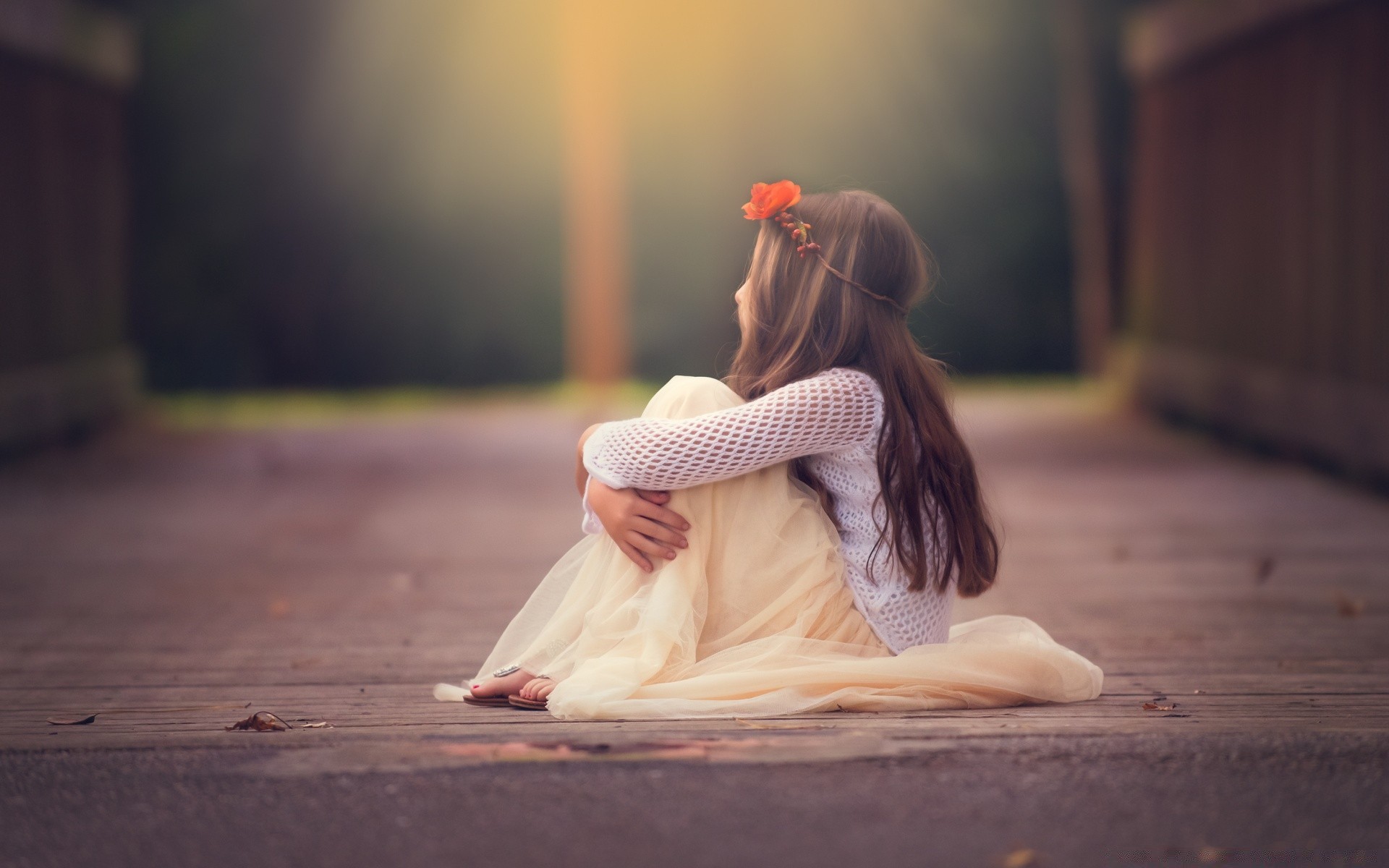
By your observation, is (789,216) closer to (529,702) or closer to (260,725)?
(529,702)

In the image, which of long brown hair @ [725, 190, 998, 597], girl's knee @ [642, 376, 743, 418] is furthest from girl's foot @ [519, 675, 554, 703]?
long brown hair @ [725, 190, 998, 597]

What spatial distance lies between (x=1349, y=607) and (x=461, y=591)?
2891 mm

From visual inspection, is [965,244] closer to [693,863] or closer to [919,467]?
[919,467]

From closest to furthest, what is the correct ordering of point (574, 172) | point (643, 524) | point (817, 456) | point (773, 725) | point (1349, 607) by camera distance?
point (773, 725) → point (643, 524) → point (817, 456) → point (1349, 607) → point (574, 172)

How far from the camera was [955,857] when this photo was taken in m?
2.41

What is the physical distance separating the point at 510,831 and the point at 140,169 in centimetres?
1469

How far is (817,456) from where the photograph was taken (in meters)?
3.54

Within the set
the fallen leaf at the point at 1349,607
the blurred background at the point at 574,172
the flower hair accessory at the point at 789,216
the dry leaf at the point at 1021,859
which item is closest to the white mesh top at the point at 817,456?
the flower hair accessory at the point at 789,216

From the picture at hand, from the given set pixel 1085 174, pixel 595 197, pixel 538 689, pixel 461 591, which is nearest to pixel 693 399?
pixel 538 689

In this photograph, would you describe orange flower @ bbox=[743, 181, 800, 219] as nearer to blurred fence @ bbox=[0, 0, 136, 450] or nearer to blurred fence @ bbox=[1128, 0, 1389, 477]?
blurred fence @ bbox=[1128, 0, 1389, 477]

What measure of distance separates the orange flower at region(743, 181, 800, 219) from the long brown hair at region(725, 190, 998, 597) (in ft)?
0.12

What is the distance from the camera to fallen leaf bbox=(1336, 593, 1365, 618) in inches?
181

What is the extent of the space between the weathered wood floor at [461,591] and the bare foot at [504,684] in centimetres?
6

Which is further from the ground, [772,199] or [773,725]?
[772,199]
